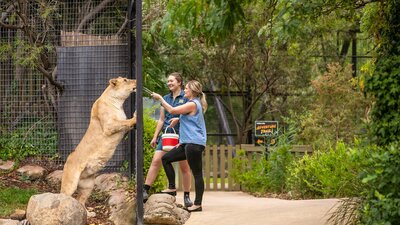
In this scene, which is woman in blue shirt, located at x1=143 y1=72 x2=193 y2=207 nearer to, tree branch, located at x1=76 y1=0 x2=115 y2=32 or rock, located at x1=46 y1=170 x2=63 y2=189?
rock, located at x1=46 y1=170 x2=63 y2=189

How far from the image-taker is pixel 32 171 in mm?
12242

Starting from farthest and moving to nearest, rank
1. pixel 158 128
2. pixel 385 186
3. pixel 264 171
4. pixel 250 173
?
pixel 250 173 < pixel 264 171 < pixel 158 128 < pixel 385 186

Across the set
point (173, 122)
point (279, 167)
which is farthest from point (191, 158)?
point (279, 167)

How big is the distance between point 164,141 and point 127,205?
0.91 m

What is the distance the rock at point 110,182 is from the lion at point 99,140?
0.74m

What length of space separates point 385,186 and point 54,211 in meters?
4.06

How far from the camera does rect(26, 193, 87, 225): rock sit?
9.94m

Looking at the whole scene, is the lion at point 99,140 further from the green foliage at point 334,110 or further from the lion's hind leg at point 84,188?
the green foliage at point 334,110

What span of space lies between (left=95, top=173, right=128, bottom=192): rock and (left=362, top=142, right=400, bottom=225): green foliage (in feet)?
15.0

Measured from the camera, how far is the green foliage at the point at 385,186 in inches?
292

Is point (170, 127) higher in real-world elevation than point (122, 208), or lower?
higher

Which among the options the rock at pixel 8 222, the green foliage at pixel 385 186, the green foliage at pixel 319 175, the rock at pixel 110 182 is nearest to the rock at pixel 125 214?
the rock at pixel 110 182

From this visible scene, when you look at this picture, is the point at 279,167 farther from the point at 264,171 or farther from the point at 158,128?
the point at 158,128

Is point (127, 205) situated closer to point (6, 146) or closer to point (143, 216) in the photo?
point (143, 216)
